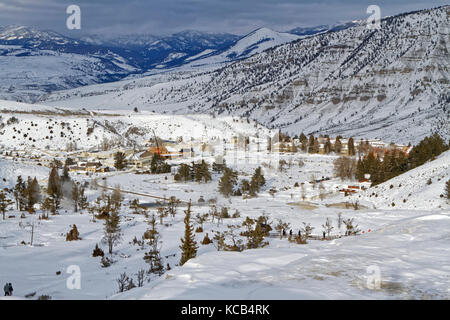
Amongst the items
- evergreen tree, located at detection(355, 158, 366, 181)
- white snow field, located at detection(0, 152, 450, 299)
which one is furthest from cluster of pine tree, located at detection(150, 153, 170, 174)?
evergreen tree, located at detection(355, 158, 366, 181)

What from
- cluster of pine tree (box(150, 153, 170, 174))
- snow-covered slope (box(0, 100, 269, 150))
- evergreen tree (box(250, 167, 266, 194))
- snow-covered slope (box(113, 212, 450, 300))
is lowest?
evergreen tree (box(250, 167, 266, 194))

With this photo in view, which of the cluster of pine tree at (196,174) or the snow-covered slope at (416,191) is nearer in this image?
the snow-covered slope at (416,191)

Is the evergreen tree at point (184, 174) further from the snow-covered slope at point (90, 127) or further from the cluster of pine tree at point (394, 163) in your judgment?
the snow-covered slope at point (90, 127)

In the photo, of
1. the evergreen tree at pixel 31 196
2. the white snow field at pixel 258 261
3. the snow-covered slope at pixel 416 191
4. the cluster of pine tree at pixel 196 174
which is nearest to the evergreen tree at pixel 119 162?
the cluster of pine tree at pixel 196 174

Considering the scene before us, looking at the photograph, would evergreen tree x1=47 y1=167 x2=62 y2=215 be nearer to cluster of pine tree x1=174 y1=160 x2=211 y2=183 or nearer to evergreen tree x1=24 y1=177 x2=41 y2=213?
evergreen tree x1=24 y1=177 x2=41 y2=213

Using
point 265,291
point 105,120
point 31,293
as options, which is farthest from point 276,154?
point 265,291

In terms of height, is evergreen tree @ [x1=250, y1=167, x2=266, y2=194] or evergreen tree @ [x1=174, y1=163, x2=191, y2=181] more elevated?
evergreen tree @ [x1=174, y1=163, x2=191, y2=181]
